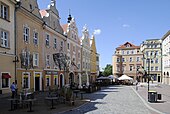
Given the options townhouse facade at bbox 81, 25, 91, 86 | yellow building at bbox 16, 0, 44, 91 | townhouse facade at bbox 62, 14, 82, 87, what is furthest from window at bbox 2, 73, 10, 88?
townhouse facade at bbox 81, 25, 91, 86

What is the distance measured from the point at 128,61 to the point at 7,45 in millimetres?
69222

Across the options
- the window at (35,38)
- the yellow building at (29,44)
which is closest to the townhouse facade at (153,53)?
the yellow building at (29,44)

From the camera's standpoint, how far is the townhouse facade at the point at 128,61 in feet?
281

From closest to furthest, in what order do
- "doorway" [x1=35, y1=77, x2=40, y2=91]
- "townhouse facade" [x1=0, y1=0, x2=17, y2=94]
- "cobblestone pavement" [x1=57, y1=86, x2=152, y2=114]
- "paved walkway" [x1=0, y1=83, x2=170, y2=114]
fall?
1. "paved walkway" [x1=0, y1=83, x2=170, y2=114]
2. "cobblestone pavement" [x1=57, y1=86, x2=152, y2=114]
3. "townhouse facade" [x1=0, y1=0, x2=17, y2=94]
4. "doorway" [x1=35, y1=77, x2=40, y2=91]

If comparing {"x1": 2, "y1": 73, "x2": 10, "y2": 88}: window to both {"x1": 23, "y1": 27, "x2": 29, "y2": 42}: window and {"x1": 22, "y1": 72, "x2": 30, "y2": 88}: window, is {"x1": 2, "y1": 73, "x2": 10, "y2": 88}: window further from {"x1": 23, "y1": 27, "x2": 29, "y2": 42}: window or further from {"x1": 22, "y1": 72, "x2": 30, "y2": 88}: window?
{"x1": 23, "y1": 27, "x2": 29, "y2": 42}: window

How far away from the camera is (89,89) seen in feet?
92.6

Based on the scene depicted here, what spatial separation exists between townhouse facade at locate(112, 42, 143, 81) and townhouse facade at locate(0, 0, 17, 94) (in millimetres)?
66597

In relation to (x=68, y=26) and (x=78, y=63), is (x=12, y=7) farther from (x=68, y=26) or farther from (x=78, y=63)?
(x=78, y=63)

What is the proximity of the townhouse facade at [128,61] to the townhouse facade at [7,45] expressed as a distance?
6660 cm

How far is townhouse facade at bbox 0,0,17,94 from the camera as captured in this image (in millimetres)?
20312

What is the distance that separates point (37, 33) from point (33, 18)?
2261 mm

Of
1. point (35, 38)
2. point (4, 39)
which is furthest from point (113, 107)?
point (35, 38)

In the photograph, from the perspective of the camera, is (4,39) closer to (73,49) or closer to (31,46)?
(31,46)

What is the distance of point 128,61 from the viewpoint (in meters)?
86.2
